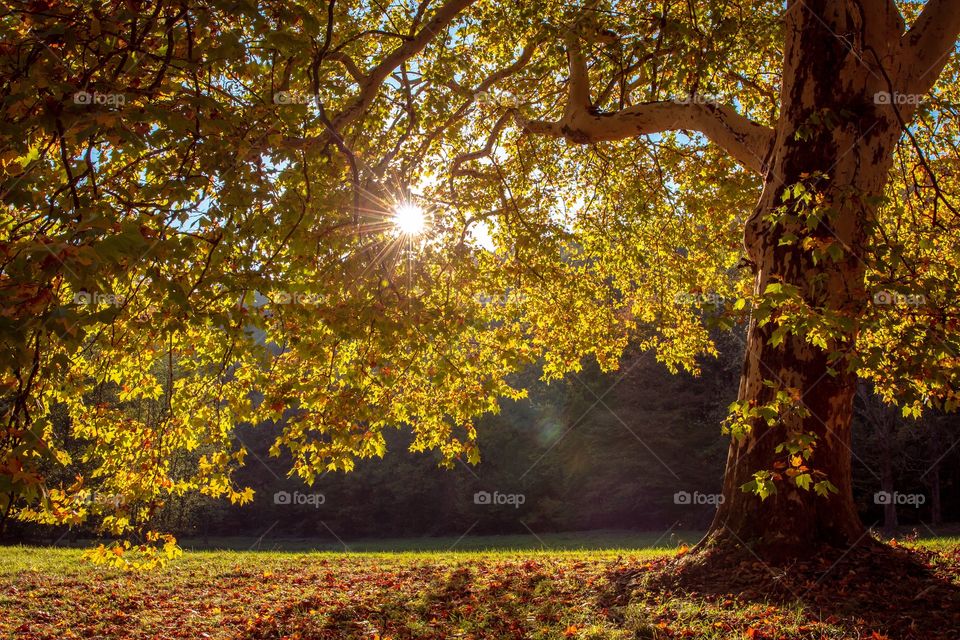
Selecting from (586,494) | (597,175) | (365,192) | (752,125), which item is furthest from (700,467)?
(365,192)

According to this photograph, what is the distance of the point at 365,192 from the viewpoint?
747 centimetres

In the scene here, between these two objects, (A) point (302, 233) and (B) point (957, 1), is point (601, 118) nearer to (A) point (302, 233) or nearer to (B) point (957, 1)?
(B) point (957, 1)

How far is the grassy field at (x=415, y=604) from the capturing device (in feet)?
Answer: 17.6

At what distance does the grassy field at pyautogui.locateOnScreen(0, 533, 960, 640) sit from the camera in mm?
5371

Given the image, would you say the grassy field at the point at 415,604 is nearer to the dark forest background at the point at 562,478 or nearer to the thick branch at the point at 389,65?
the thick branch at the point at 389,65

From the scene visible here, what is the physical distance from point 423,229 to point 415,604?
16.8 ft

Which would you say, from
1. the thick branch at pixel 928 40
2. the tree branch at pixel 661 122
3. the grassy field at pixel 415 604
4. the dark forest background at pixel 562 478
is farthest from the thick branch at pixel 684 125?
the dark forest background at pixel 562 478

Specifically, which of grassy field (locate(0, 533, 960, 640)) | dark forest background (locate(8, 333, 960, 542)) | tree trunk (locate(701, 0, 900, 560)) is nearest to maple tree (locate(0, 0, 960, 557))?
tree trunk (locate(701, 0, 900, 560))

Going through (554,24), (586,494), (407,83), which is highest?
(554,24)

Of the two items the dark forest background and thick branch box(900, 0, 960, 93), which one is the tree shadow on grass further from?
the dark forest background

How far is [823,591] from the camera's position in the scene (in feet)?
18.8

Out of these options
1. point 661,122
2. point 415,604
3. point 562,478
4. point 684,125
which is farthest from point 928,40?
point 562,478

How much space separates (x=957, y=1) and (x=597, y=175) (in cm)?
656

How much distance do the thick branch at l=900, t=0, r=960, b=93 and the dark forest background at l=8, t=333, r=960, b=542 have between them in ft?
67.7
